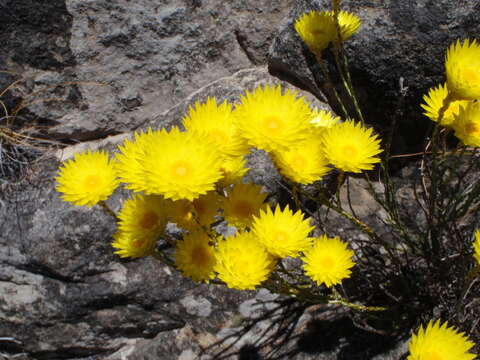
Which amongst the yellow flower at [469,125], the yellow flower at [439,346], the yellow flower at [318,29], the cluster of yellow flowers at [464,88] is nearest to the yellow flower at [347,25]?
the yellow flower at [318,29]

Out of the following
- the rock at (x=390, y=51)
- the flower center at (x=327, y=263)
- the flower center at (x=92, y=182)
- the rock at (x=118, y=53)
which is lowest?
the flower center at (x=327, y=263)

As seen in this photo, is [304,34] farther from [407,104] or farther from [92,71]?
[92,71]

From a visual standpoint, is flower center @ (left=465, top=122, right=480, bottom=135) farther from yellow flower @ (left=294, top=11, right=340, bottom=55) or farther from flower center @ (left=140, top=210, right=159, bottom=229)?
flower center @ (left=140, top=210, right=159, bottom=229)

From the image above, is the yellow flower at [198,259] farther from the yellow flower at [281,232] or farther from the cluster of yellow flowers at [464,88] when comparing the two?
the cluster of yellow flowers at [464,88]

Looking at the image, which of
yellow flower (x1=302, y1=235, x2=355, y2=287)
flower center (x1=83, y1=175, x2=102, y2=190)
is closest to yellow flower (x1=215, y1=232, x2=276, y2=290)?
yellow flower (x1=302, y1=235, x2=355, y2=287)

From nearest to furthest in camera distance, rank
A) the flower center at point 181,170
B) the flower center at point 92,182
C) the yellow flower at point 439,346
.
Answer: the flower center at point 181,170 → the yellow flower at point 439,346 → the flower center at point 92,182

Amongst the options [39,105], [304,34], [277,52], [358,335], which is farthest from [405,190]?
[39,105]
